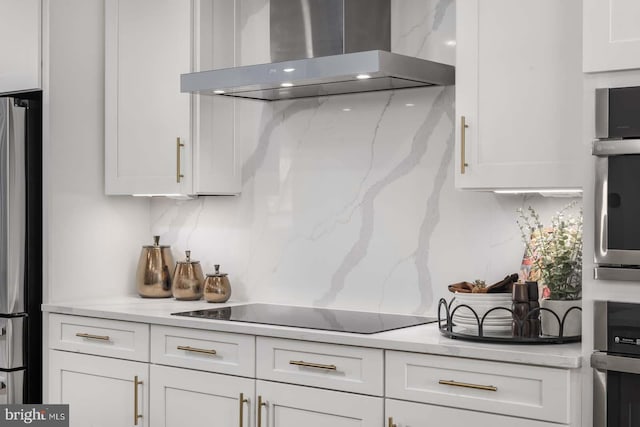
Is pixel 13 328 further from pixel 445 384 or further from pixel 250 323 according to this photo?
pixel 445 384

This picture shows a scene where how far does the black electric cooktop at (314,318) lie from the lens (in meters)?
3.02

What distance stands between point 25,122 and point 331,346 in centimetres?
172

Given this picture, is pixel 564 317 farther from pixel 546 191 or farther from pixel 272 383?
pixel 272 383

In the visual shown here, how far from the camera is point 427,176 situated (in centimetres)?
333

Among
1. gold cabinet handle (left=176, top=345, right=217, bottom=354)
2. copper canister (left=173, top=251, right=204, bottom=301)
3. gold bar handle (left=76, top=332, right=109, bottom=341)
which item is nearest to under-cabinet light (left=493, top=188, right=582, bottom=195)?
gold cabinet handle (left=176, top=345, right=217, bottom=354)

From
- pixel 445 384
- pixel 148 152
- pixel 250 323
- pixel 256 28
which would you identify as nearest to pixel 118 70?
→ pixel 148 152

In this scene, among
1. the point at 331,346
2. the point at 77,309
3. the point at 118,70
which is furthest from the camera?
the point at 118,70

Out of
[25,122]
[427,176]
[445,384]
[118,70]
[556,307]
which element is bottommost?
[445,384]

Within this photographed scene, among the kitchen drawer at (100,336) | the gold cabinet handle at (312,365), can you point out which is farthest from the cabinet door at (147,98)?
the gold cabinet handle at (312,365)

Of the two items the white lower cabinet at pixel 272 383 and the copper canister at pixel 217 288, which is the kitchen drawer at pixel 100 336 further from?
the copper canister at pixel 217 288

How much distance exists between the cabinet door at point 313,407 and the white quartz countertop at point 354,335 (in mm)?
177

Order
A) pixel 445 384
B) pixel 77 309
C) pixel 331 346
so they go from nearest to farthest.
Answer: pixel 445 384, pixel 331 346, pixel 77 309

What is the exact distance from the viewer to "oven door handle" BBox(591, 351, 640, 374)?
7.59 feet

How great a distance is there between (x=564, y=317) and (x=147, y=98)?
204 cm
